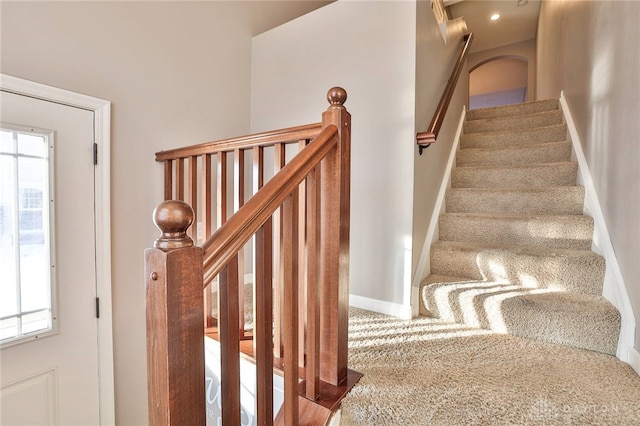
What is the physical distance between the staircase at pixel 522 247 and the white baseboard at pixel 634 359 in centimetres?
9

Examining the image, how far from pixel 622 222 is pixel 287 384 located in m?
1.70

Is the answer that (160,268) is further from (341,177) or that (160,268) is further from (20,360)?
(20,360)

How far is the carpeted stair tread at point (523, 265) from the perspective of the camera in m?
1.62

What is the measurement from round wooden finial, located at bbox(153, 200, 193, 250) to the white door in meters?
1.45

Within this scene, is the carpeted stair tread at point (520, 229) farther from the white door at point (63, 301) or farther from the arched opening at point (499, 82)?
the arched opening at point (499, 82)

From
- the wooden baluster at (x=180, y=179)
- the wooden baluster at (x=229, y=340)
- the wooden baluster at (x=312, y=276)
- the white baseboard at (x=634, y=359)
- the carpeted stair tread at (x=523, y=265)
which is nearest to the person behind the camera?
the wooden baluster at (x=229, y=340)

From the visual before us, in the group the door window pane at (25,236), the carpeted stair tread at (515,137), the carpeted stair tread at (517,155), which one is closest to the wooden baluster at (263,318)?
the door window pane at (25,236)

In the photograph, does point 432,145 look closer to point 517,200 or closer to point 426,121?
point 426,121

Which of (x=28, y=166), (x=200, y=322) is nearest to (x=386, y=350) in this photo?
(x=200, y=322)

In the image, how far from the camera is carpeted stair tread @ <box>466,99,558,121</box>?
3019 mm

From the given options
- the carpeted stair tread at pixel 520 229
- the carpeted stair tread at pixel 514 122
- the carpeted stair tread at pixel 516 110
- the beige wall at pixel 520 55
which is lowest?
the carpeted stair tread at pixel 520 229

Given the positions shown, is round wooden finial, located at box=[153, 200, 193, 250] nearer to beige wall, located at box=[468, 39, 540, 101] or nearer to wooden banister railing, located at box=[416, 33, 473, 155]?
wooden banister railing, located at box=[416, 33, 473, 155]

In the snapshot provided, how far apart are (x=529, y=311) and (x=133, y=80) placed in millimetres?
2564

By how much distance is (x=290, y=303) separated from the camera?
890 millimetres
